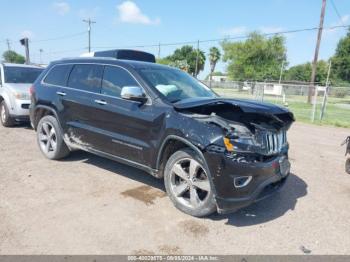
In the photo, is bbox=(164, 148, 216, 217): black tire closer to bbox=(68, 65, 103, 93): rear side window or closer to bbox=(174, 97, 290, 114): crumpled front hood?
bbox=(174, 97, 290, 114): crumpled front hood

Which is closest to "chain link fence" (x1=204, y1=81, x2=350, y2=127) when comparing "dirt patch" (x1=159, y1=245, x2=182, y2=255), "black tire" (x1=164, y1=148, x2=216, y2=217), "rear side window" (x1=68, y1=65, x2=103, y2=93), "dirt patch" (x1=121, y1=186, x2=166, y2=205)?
"rear side window" (x1=68, y1=65, x2=103, y2=93)

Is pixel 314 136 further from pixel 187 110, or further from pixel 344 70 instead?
pixel 344 70

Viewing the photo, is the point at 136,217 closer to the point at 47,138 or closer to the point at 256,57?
the point at 47,138

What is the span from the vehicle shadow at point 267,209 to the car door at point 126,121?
51.2 inches

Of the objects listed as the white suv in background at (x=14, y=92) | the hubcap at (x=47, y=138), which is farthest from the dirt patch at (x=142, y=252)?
the white suv in background at (x=14, y=92)

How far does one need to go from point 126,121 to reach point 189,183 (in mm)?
1285

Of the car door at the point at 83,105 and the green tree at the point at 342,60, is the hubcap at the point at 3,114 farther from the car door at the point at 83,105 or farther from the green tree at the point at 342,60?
the green tree at the point at 342,60

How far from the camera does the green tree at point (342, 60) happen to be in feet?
177

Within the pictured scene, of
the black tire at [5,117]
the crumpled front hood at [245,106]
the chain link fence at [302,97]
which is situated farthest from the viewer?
the chain link fence at [302,97]

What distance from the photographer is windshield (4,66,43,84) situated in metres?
9.27

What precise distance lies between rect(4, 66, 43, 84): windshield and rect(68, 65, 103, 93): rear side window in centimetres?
470

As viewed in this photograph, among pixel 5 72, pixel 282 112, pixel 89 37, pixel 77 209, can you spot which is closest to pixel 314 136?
pixel 282 112

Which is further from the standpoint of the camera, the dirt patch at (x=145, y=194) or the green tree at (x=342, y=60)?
the green tree at (x=342, y=60)

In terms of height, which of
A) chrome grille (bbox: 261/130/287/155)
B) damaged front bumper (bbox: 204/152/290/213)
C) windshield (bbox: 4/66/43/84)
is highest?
windshield (bbox: 4/66/43/84)
